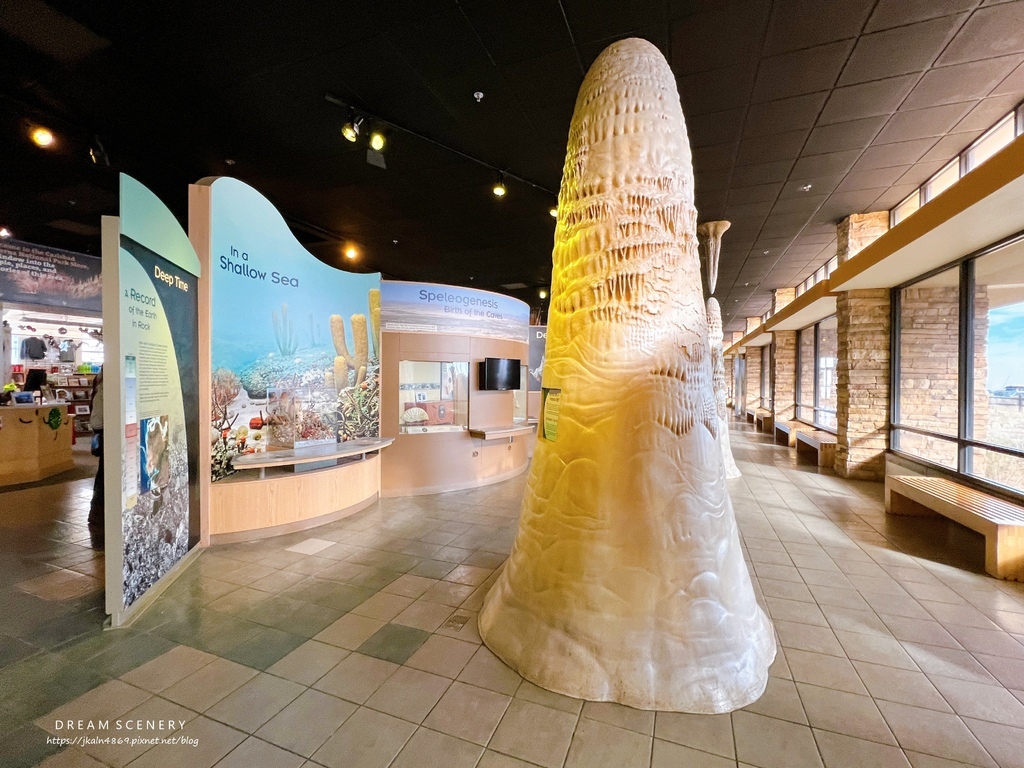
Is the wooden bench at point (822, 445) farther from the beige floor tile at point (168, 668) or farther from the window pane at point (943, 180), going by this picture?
the beige floor tile at point (168, 668)

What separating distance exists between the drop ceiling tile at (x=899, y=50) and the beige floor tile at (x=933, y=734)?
4.40m

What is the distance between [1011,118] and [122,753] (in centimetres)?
820

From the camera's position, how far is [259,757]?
5.46 feet

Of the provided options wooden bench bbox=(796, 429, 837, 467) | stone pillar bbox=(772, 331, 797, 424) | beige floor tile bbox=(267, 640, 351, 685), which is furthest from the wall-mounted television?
stone pillar bbox=(772, 331, 797, 424)

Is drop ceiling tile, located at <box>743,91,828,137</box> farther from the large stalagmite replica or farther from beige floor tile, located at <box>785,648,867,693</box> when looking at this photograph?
beige floor tile, located at <box>785,648,867,693</box>

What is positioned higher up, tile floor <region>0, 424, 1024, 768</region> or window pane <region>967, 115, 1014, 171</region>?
window pane <region>967, 115, 1014, 171</region>

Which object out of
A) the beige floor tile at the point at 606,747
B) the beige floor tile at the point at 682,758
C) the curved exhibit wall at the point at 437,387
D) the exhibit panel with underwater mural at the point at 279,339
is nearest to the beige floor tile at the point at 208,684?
the beige floor tile at the point at 606,747

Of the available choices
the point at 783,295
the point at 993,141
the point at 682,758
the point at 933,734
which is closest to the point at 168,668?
the point at 682,758

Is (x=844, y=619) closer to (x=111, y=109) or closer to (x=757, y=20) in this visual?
(x=757, y=20)

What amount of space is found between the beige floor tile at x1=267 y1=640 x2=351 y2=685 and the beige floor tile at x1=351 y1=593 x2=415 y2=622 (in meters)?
0.37

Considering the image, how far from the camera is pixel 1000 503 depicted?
3.89 m

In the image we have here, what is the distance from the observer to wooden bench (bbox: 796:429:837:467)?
7.67m

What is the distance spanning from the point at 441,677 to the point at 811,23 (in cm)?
494

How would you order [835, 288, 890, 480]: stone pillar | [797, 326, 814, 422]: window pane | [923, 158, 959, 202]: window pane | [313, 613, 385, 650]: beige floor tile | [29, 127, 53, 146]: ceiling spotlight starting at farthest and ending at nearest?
[797, 326, 814, 422]: window pane, [835, 288, 890, 480]: stone pillar, [923, 158, 959, 202]: window pane, [29, 127, 53, 146]: ceiling spotlight, [313, 613, 385, 650]: beige floor tile
